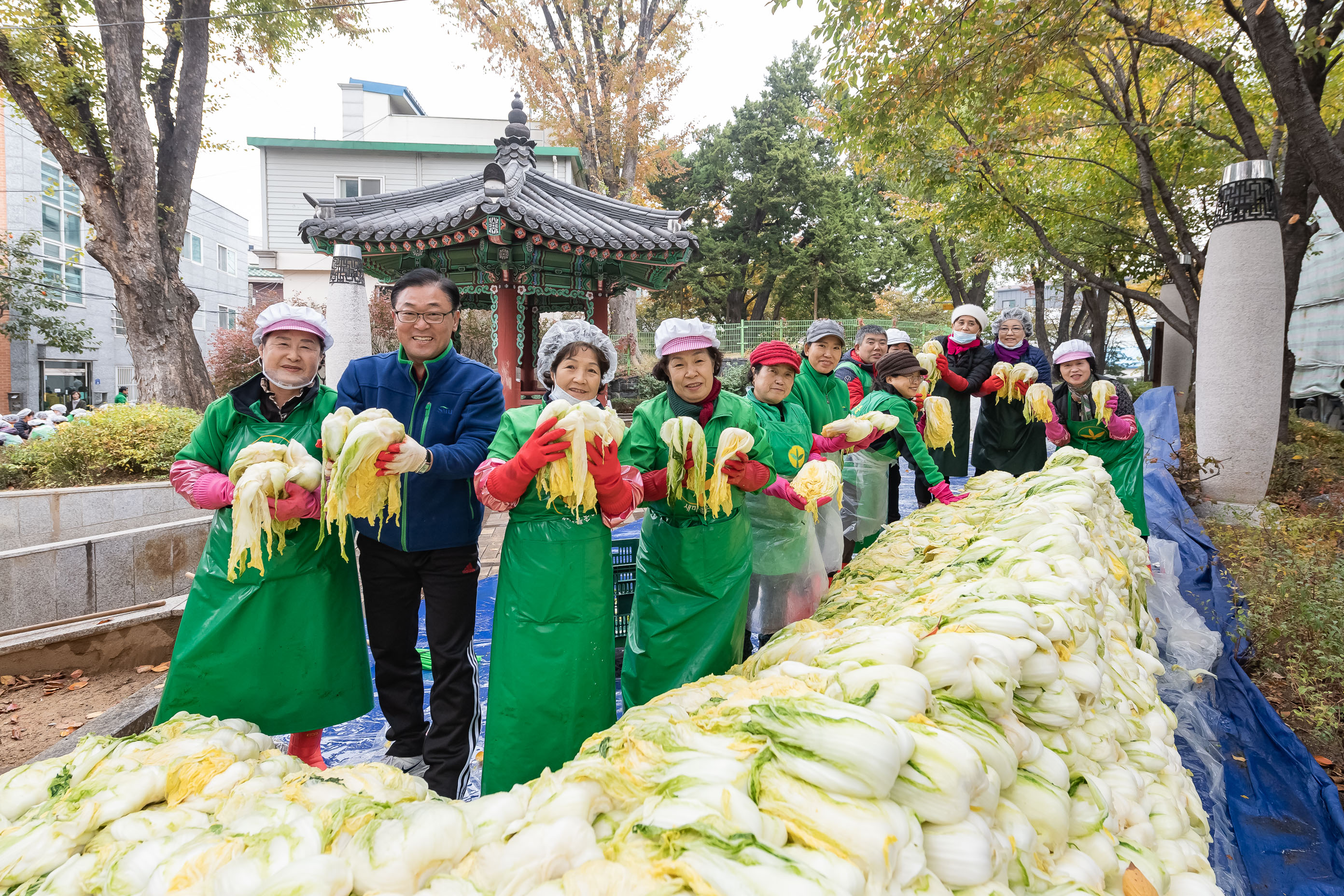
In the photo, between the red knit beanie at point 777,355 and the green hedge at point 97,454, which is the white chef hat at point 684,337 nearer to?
the red knit beanie at point 777,355

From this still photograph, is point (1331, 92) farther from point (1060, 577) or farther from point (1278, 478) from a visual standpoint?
point (1060, 577)

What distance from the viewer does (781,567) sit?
321cm

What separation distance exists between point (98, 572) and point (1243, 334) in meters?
10.8

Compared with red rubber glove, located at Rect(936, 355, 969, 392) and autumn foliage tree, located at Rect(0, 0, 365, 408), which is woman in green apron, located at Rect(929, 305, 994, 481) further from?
autumn foliage tree, located at Rect(0, 0, 365, 408)

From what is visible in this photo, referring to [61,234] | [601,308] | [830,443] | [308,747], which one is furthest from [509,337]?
[61,234]

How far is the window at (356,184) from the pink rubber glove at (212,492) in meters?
21.7

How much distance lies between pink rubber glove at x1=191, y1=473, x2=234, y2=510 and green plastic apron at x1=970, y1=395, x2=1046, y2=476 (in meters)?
5.32

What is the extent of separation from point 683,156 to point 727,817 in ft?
99.4

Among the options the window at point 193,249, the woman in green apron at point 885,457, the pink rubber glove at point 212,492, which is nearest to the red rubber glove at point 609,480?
the pink rubber glove at point 212,492

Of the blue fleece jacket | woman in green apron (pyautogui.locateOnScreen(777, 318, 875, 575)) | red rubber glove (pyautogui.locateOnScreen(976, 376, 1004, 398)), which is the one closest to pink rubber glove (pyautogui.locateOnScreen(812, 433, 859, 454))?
woman in green apron (pyautogui.locateOnScreen(777, 318, 875, 575))

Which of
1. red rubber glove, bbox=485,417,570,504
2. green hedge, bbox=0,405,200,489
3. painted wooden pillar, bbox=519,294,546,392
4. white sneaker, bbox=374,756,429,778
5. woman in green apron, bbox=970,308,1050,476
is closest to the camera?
red rubber glove, bbox=485,417,570,504

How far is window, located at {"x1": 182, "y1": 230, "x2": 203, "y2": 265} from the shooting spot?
86.5 ft

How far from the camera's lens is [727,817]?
1.16 metres

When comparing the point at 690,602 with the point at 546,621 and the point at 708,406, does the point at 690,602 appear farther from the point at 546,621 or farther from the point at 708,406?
the point at 708,406
